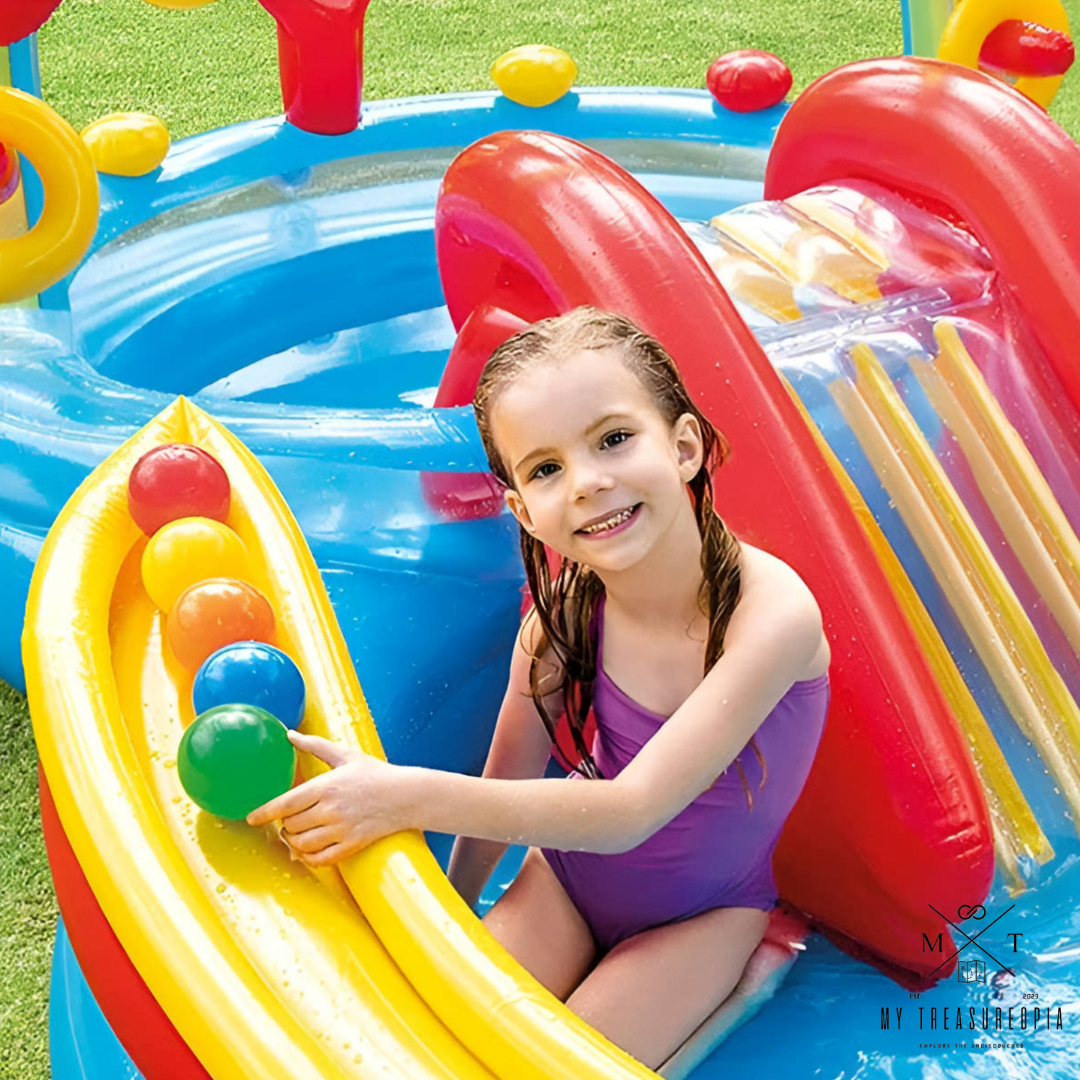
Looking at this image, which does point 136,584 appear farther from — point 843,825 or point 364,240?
point 364,240

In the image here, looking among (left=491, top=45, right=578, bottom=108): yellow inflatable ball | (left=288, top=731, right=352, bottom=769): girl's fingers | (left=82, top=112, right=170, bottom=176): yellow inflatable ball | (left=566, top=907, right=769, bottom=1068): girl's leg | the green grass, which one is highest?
(left=288, top=731, right=352, bottom=769): girl's fingers

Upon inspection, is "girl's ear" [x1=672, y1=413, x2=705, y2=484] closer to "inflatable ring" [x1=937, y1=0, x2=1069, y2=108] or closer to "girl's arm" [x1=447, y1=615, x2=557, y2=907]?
"girl's arm" [x1=447, y1=615, x2=557, y2=907]

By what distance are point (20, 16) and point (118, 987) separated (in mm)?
1623

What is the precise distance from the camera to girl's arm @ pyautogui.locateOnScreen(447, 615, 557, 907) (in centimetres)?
186

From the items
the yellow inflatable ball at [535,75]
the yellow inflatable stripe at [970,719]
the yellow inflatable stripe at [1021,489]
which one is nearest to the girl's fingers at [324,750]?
the yellow inflatable stripe at [970,719]

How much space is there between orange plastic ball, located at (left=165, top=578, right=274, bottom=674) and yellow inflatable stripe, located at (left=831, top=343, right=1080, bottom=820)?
90 cm

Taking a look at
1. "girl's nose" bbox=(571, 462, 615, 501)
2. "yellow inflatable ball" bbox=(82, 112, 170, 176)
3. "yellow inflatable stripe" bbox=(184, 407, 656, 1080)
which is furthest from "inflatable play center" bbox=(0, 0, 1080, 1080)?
"yellow inflatable ball" bbox=(82, 112, 170, 176)

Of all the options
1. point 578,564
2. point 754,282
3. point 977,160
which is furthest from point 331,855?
point 977,160

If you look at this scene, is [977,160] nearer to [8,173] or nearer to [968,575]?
[968,575]

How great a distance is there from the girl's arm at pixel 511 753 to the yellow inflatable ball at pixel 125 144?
216 cm

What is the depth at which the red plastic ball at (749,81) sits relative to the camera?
3932mm

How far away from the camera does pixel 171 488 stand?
1872 mm

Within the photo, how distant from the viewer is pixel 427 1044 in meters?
1.39

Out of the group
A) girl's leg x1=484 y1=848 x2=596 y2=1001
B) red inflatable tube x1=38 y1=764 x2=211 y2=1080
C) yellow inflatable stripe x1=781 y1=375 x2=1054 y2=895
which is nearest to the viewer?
red inflatable tube x1=38 y1=764 x2=211 y2=1080
